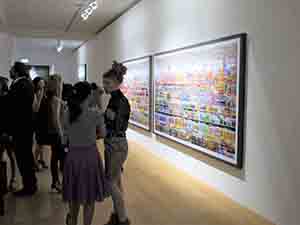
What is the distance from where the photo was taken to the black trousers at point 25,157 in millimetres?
4234

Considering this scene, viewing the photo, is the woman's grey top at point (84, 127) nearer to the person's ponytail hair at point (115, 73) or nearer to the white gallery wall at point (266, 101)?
the person's ponytail hair at point (115, 73)

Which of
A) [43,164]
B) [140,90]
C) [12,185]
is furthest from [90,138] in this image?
[140,90]

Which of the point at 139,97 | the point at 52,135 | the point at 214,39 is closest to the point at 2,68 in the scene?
the point at 139,97

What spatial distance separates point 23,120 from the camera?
165 inches

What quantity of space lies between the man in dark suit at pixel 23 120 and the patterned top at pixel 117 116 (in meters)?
1.59

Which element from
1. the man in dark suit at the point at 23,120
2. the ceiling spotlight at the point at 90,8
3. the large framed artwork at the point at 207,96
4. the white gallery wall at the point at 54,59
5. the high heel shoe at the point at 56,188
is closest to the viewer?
the large framed artwork at the point at 207,96

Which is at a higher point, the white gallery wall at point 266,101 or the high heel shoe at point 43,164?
the white gallery wall at point 266,101

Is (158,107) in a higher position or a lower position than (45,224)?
higher

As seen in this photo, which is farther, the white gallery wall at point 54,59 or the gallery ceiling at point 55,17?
the white gallery wall at point 54,59

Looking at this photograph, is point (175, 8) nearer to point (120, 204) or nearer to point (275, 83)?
point (275, 83)

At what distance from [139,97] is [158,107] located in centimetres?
130

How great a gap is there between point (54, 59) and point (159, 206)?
1575 cm

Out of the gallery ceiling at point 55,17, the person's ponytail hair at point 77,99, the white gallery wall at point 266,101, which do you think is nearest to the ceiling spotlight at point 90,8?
the gallery ceiling at point 55,17

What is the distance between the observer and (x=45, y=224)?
342 centimetres
